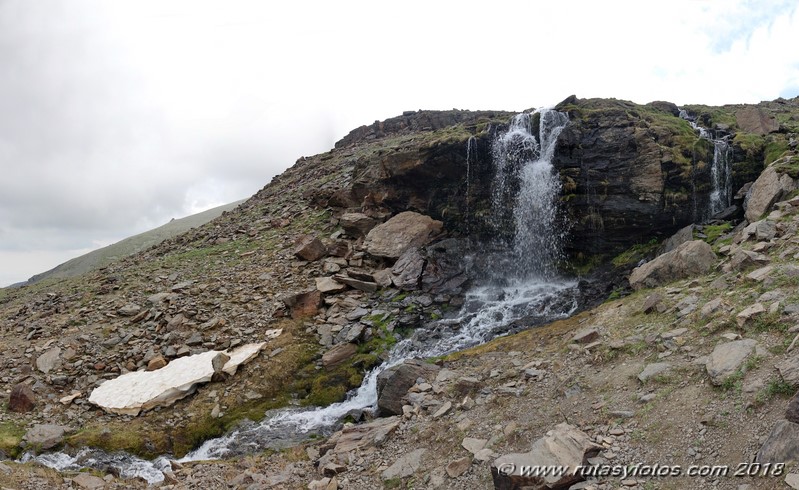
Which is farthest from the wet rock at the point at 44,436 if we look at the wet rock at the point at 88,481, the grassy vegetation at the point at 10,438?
the wet rock at the point at 88,481

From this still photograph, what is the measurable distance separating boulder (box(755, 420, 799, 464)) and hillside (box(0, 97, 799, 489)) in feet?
0.25

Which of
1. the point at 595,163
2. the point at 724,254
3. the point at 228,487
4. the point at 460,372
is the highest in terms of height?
the point at 595,163

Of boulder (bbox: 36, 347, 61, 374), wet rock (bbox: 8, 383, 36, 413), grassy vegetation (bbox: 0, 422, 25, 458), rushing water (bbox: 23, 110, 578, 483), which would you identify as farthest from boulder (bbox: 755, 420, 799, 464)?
boulder (bbox: 36, 347, 61, 374)

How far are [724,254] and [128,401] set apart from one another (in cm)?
1915

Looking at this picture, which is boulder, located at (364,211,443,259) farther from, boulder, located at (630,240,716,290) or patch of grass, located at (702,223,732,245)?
patch of grass, located at (702,223,732,245)

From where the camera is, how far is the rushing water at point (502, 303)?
1254cm

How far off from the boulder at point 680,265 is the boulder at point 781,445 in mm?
8145

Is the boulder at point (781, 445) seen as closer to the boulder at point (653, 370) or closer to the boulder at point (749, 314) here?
the boulder at point (653, 370)

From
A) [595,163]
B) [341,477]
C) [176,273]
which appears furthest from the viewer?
[176,273]

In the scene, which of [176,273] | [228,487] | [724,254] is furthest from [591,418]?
[176,273]

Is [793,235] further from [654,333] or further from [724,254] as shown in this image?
[654,333]

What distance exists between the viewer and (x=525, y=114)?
23.5 metres

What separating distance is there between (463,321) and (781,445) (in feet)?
41.5

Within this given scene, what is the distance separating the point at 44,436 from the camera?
12.9m
